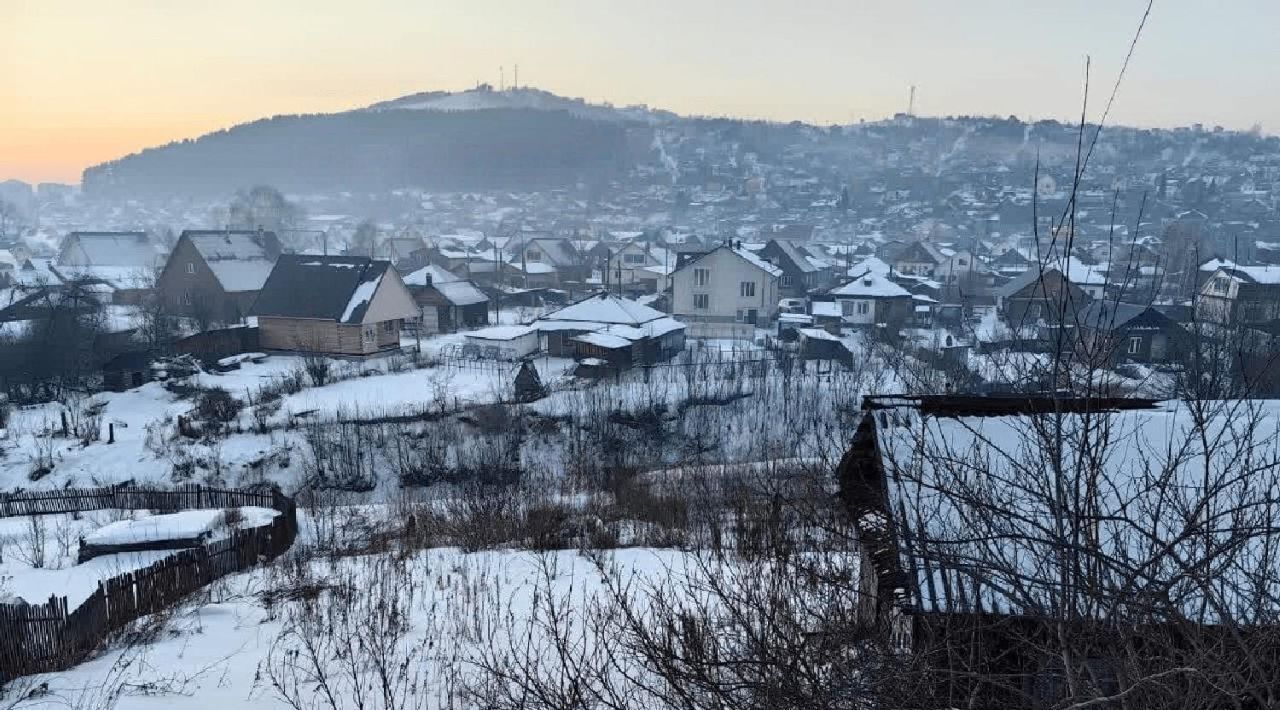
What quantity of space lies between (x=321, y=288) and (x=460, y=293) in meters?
8.39

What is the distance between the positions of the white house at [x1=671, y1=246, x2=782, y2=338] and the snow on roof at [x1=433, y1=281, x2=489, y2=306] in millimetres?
10045

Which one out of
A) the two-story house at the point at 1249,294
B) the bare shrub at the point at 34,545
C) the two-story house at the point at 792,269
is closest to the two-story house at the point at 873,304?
the two-story house at the point at 792,269

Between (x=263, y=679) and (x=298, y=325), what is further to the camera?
(x=298, y=325)

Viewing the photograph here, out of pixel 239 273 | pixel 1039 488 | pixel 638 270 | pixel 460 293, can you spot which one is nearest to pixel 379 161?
pixel 638 270

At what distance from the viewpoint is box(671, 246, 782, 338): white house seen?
125 feet

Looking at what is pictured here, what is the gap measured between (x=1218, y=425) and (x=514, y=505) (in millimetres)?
10938

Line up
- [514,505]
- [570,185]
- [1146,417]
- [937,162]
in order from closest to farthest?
[1146,417] < [514,505] < [570,185] < [937,162]

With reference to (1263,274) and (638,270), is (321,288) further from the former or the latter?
(1263,274)

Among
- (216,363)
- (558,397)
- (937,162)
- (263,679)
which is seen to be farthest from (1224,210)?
(263,679)

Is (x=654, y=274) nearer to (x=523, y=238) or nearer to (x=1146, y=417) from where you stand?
(x=523, y=238)

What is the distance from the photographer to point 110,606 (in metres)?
7.70

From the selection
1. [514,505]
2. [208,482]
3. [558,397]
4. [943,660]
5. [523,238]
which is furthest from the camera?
[523,238]

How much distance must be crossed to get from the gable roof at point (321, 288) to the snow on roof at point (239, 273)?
318 inches

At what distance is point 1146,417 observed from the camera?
226 inches
